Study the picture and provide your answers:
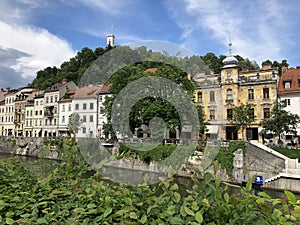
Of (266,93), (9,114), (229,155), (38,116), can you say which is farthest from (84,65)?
(9,114)

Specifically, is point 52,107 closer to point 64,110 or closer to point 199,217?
point 64,110

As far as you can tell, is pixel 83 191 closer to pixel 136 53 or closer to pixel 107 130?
pixel 136 53

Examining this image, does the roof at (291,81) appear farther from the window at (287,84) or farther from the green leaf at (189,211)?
the green leaf at (189,211)

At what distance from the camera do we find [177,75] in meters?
12.8

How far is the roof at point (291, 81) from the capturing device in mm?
29562

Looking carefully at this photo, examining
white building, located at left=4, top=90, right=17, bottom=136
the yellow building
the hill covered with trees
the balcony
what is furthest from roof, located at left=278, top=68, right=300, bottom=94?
white building, located at left=4, top=90, right=17, bottom=136

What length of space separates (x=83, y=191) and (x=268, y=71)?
3270cm

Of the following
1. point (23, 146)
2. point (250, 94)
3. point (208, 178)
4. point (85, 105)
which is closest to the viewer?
point (208, 178)

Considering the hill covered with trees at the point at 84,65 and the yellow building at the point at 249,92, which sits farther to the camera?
the yellow building at the point at 249,92

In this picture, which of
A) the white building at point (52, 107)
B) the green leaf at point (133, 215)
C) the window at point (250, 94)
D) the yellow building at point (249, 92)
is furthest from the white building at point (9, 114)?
the green leaf at point (133, 215)

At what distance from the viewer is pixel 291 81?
30578mm

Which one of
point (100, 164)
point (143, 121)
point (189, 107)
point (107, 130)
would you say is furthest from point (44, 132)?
point (100, 164)

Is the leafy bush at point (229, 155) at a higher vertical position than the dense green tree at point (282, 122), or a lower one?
lower

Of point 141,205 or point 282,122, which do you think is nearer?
point 141,205
